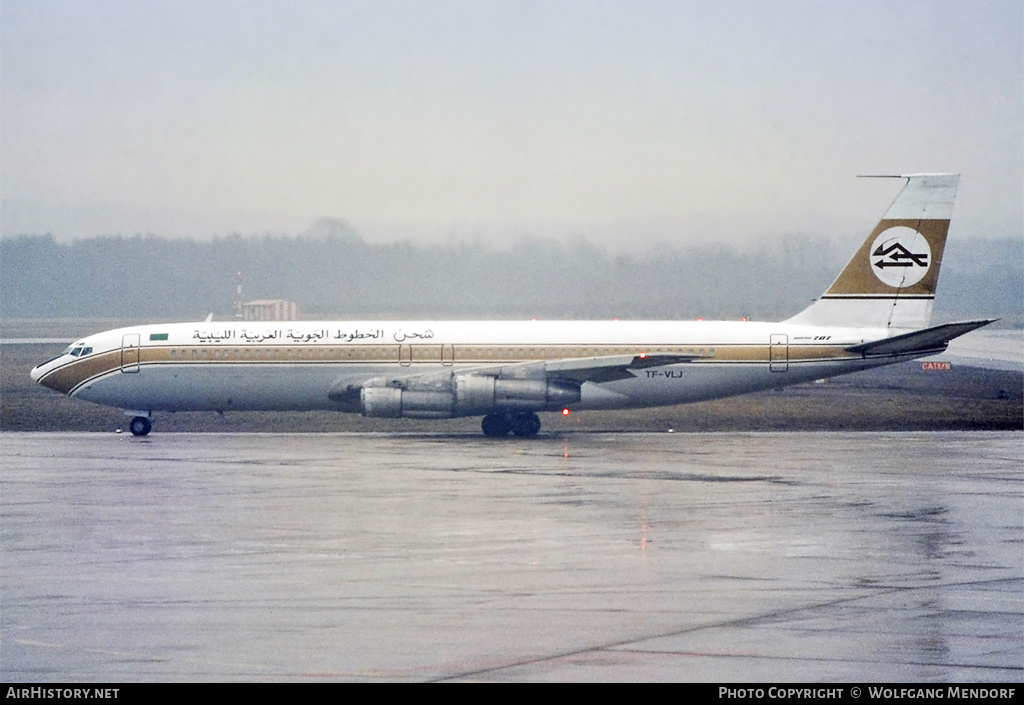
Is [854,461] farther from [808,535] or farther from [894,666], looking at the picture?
[894,666]

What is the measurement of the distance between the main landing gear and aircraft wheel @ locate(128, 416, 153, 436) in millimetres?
10996

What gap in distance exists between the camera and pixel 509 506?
23938mm

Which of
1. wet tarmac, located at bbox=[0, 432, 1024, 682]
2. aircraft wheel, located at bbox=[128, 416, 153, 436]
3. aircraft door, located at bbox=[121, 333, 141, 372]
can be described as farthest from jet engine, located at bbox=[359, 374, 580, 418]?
wet tarmac, located at bbox=[0, 432, 1024, 682]

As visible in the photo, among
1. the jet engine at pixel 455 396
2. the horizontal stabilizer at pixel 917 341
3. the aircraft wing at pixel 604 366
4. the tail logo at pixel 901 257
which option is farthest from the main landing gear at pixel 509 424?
the tail logo at pixel 901 257

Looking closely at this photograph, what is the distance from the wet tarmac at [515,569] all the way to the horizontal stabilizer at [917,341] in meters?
7.54

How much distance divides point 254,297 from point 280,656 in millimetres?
122374

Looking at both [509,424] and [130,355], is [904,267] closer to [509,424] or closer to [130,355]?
→ [509,424]

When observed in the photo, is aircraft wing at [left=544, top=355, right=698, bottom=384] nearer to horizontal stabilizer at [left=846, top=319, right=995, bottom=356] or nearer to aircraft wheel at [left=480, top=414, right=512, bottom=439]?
aircraft wheel at [left=480, top=414, right=512, bottom=439]

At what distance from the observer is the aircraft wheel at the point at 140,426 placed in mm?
42750

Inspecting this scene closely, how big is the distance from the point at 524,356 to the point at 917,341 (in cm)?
1224

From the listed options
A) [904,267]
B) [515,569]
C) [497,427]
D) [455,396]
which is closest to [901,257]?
[904,267]

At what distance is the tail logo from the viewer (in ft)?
142

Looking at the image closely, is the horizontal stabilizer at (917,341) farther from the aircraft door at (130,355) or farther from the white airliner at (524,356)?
the aircraft door at (130,355)
